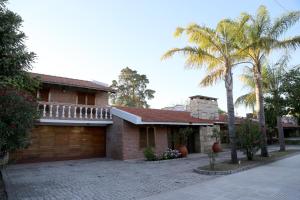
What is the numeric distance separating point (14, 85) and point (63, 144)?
8.50m

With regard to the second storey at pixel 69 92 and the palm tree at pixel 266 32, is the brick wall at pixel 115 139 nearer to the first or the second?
the second storey at pixel 69 92

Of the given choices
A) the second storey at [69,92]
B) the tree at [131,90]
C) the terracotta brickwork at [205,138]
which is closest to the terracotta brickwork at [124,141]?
the second storey at [69,92]

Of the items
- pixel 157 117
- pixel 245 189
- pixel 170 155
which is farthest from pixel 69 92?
pixel 245 189

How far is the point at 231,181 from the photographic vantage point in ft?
29.0

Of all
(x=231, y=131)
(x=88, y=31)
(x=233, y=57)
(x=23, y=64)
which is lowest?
(x=231, y=131)

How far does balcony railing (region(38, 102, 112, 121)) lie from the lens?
46.7ft

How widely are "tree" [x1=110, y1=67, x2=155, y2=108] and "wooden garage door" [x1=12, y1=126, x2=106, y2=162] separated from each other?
858 inches

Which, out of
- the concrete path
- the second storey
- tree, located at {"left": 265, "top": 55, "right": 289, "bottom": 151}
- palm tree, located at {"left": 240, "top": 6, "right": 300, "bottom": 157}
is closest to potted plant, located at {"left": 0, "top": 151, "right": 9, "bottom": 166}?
the second storey

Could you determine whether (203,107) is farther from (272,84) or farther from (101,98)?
(101,98)

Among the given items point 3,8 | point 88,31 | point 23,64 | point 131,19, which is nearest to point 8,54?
point 23,64

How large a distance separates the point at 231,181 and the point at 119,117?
9106 mm

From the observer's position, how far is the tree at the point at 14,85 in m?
7.23

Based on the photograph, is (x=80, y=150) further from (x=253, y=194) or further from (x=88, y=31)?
(x=253, y=194)

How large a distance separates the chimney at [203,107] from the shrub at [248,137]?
670 cm
